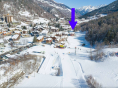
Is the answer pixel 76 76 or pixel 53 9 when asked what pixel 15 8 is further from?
pixel 76 76

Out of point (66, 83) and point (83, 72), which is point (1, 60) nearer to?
point (66, 83)

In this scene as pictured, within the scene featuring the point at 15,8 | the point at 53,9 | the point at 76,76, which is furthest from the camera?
the point at 53,9

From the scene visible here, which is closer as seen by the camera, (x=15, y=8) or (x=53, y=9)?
(x=15, y=8)

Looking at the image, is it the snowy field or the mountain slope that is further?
the mountain slope

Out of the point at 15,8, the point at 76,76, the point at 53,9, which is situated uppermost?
the point at 53,9

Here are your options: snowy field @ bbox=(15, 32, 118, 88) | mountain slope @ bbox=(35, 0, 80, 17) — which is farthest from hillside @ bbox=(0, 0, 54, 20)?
snowy field @ bbox=(15, 32, 118, 88)

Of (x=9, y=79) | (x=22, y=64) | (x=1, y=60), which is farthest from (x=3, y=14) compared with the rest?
(x=9, y=79)

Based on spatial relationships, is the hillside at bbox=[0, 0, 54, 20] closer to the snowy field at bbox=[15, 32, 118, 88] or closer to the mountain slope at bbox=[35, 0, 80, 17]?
the mountain slope at bbox=[35, 0, 80, 17]

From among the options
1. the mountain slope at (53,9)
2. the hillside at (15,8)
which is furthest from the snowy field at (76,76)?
the mountain slope at (53,9)

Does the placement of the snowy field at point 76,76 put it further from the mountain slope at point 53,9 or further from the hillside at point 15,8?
the mountain slope at point 53,9

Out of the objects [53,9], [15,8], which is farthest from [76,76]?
[53,9]

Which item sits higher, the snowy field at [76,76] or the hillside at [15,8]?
the hillside at [15,8]

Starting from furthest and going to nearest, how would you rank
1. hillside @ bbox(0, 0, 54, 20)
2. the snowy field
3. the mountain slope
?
the mountain slope < hillside @ bbox(0, 0, 54, 20) < the snowy field
